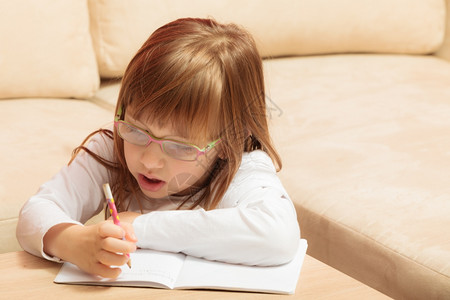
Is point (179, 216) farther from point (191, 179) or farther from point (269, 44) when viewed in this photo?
point (269, 44)

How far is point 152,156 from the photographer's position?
1.08m

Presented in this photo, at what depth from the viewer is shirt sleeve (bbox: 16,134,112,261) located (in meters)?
1.03

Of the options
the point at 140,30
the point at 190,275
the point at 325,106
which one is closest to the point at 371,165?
the point at 325,106

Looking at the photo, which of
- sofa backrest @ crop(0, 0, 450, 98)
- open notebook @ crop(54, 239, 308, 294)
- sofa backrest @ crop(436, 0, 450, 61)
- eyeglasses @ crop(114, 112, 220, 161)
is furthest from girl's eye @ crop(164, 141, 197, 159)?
sofa backrest @ crop(436, 0, 450, 61)

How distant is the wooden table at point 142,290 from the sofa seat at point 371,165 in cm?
25

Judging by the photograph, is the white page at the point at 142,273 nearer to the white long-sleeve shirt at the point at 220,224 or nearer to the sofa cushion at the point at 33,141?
the white long-sleeve shirt at the point at 220,224

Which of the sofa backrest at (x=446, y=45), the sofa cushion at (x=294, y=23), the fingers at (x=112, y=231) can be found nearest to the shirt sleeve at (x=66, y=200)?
the fingers at (x=112, y=231)

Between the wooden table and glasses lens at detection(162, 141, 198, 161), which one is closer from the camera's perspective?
the wooden table

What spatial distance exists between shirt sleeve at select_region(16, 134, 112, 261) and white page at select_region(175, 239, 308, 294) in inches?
7.7

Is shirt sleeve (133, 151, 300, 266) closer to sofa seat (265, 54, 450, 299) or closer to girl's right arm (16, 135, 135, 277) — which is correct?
girl's right arm (16, 135, 135, 277)

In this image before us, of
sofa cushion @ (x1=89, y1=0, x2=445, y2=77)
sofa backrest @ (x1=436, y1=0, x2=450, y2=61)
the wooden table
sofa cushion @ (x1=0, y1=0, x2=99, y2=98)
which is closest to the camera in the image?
the wooden table

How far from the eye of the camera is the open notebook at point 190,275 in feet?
3.02

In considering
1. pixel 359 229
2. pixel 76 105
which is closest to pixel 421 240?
pixel 359 229

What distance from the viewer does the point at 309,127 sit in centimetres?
177
